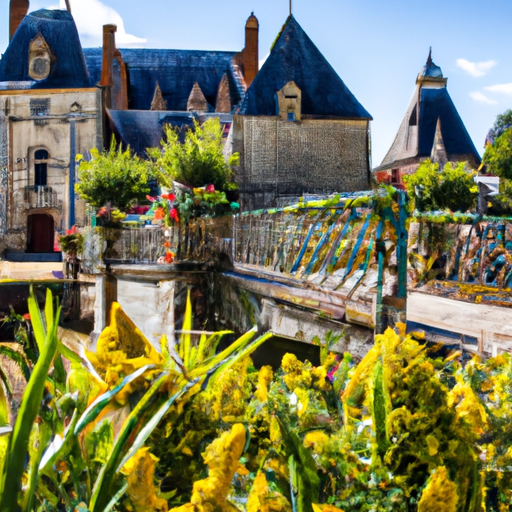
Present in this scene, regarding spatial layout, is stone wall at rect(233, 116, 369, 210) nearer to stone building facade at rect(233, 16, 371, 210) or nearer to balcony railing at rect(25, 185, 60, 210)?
stone building facade at rect(233, 16, 371, 210)

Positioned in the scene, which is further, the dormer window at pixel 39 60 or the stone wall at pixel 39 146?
the dormer window at pixel 39 60

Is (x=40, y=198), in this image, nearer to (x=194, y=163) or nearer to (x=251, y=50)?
(x=251, y=50)

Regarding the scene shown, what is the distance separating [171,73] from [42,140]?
34.4ft

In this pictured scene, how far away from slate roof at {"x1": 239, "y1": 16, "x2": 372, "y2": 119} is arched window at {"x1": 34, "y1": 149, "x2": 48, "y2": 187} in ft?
30.8

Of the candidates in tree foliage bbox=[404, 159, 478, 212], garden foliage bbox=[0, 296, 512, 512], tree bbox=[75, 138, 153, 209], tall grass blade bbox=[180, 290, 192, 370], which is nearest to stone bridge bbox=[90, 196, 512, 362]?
tall grass blade bbox=[180, 290, 192, 370]

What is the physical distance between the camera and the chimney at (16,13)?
2997cm

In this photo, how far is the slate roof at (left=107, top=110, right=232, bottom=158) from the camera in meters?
28.5

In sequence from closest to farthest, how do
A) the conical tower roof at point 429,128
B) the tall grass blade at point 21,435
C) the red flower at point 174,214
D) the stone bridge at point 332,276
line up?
the tall grass blade at point 21,435
the stone bridge at point 332,276
the red flower at point 174,214
the conical tower roof at point 429,128

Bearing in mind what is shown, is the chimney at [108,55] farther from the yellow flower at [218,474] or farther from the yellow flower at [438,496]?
the yellow flower at [438,496]

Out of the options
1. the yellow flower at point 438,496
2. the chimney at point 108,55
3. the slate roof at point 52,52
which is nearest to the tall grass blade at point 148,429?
the yellow flower at point 438,496

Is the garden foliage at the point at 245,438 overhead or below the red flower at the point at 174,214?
below

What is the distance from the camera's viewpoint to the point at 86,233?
941cm

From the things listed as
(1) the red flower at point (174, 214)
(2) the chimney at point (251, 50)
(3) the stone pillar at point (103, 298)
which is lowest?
(3) the stone pillar at point (103, 298)

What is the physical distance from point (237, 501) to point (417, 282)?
7860 millimetres
